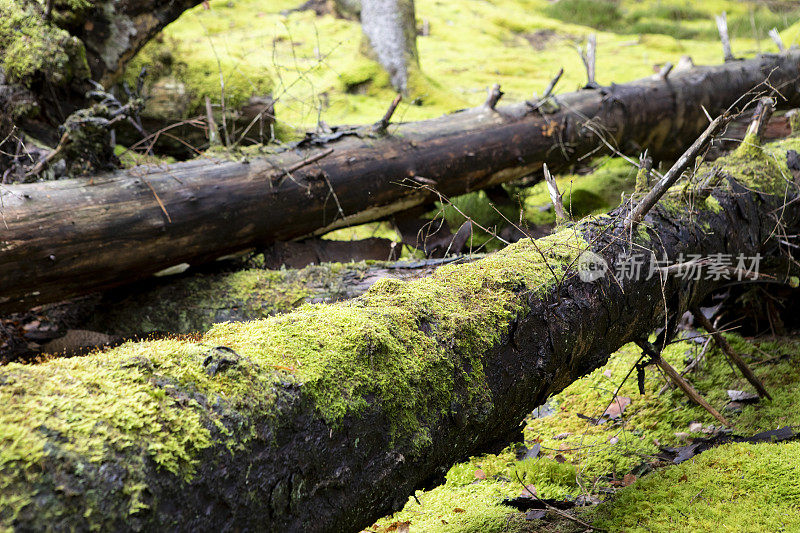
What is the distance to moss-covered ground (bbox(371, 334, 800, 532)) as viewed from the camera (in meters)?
2.46

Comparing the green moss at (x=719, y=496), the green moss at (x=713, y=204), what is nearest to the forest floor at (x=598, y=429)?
the green moss at (x=719, y=496)

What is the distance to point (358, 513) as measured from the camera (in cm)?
178

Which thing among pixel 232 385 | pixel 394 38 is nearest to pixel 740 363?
pixel 232 385

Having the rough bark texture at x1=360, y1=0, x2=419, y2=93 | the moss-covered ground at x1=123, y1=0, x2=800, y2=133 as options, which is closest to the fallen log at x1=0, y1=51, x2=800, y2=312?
the moss-covered ground at x1=123, y1=0, x2=800, y2=133

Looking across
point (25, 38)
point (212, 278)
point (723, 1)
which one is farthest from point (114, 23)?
point (723, 1)

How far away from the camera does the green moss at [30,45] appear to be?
4887 mm

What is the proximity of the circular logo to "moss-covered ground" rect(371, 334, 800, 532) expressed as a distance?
36.5 inches

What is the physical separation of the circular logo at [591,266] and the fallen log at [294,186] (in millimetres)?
1278

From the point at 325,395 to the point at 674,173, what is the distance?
1.74 meters

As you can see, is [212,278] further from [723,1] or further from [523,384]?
[723,1]

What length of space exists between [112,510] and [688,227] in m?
2.94

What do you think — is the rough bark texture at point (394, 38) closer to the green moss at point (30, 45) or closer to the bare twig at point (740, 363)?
the green moss at point (30, 45)

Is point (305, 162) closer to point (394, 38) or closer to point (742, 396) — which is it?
point (742, 396)

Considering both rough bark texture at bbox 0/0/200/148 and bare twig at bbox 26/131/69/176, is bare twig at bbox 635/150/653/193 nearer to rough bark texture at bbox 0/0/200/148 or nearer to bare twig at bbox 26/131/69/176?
bare twig at bbox 26/131/69/176
